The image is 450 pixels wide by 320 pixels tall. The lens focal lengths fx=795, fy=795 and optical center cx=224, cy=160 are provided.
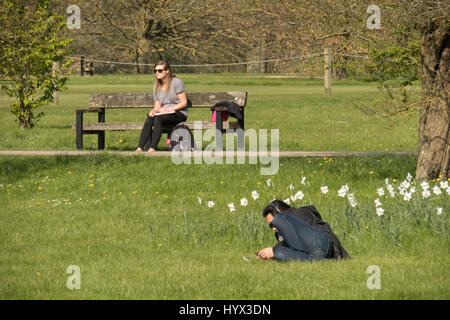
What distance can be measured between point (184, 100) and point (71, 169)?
2210 millimetres

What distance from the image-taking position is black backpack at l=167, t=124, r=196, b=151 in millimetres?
11977

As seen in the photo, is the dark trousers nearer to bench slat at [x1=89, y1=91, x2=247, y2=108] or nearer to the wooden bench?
the wooden bench

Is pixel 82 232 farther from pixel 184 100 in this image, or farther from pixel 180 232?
pixel 184 100

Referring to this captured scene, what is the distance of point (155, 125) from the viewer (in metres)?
12.0

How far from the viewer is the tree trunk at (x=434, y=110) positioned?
29.8 ft

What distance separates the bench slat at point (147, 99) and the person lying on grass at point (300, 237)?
6.53m

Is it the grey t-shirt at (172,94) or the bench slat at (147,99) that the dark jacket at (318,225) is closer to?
the grey t-shirt at (172,94)

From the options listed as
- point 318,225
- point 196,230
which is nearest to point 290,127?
point 196,230

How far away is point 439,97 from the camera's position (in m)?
8.89

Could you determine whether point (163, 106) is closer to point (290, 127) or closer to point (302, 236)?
point (290, 127)

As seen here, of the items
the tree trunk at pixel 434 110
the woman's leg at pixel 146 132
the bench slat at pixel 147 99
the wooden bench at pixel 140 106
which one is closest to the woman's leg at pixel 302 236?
the tree trunk at pixel 434 110

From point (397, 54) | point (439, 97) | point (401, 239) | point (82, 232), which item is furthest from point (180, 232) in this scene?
point (397, 54)

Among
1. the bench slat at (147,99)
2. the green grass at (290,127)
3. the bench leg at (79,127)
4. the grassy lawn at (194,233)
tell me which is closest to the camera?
the grassy lawn at (194,233)

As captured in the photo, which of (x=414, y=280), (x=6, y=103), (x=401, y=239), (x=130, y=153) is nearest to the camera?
(x=414, y=280)
